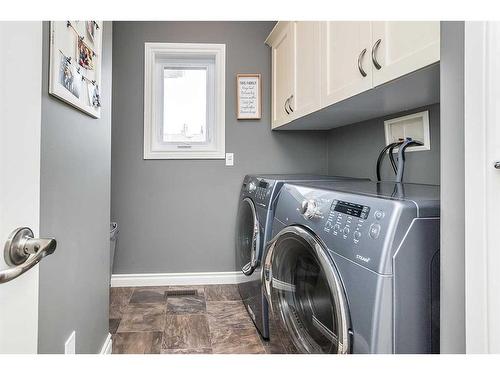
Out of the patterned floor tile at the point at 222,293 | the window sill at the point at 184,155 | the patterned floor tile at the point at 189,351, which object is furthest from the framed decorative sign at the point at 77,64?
the patterned floor tile at the point at 222,293

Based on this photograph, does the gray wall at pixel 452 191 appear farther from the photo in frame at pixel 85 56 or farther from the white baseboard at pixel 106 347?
the white baseboard at pixel 106 347

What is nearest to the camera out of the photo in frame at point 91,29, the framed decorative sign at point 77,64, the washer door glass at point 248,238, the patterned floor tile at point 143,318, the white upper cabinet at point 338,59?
the framed decorative sign at point 77,64

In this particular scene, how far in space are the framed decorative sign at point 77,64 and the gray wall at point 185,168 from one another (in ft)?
4.45

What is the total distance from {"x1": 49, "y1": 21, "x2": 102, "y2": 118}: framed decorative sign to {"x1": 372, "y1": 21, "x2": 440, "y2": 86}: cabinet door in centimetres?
103

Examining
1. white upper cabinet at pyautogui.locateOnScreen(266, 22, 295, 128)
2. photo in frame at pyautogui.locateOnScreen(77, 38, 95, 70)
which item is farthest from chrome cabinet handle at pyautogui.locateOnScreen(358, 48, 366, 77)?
photo in frame at pyautogui.locateOnScreen(77, 38, 95, 70)

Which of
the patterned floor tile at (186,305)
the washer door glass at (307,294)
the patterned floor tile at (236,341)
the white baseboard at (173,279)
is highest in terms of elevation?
the washer door glass at (307,294)

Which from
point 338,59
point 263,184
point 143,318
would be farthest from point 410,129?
point 143,318

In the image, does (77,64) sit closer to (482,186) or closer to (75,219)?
(75,219)

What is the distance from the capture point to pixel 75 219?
3.60 ft

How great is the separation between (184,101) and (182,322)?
1763 mm

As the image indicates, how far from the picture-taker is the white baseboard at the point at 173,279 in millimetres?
2592

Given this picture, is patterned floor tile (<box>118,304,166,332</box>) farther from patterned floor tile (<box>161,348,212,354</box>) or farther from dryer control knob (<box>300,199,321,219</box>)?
dryer control knob (<box>300,199,321,219</box>)

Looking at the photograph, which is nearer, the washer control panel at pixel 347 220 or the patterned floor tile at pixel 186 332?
the washer control panel at pixel 347 220
